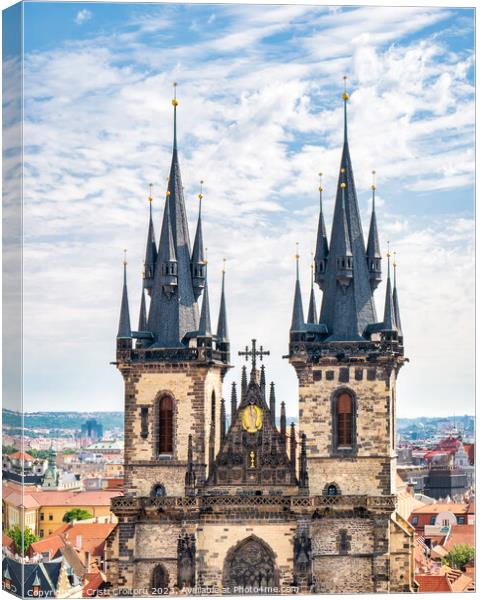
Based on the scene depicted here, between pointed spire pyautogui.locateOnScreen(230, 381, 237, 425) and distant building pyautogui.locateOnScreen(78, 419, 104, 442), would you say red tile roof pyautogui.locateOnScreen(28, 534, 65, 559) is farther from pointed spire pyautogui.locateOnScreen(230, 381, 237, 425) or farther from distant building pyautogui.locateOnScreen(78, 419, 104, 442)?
distant building pyautogui.locateOnScreen(78, 419, 104, 442)

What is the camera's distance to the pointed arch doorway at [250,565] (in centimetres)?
5972

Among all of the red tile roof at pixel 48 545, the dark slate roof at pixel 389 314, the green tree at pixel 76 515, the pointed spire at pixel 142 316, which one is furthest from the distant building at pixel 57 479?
the dark slate roof at pixel 389 314

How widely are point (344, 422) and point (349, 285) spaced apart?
5.34m

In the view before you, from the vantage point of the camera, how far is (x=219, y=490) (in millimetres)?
60500

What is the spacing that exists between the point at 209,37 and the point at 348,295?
13133 millimetres

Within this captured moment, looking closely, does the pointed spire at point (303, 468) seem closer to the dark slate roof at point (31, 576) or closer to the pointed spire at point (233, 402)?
the pointed spire at point (233, 402)

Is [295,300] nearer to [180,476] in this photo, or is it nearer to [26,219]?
[180,476]

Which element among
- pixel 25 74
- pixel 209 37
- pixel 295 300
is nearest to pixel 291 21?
pixel 209 37

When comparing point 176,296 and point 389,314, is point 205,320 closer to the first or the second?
point 176,296

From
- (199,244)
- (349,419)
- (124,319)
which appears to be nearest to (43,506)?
(124,319)

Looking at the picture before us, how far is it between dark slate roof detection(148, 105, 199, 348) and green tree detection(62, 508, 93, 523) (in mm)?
45710

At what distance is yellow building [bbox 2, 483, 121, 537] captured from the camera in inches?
1984

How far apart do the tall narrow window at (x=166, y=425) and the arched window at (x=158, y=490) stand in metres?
1.30

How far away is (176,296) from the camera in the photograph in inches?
2436
